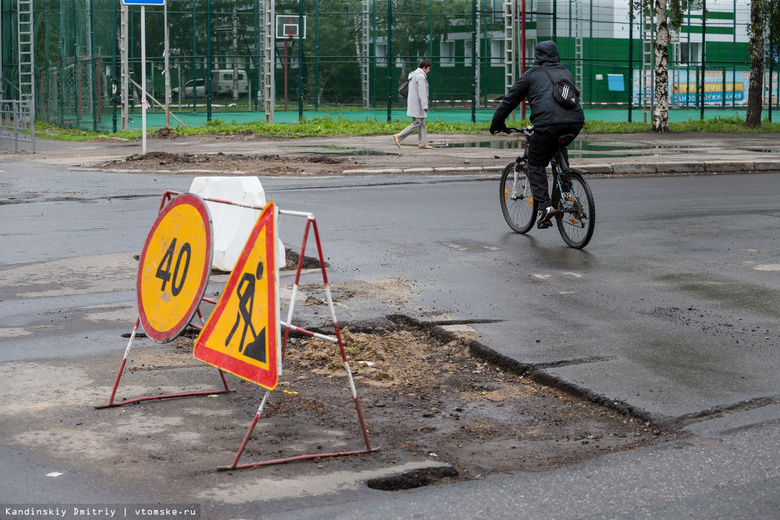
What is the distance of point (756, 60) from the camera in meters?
31.7

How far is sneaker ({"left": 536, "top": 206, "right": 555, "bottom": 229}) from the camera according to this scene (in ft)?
33.2

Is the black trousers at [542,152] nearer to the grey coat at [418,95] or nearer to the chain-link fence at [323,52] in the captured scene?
the grey coat at [418,95]

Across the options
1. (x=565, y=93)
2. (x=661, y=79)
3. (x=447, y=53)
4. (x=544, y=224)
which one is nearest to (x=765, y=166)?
(x=544, y=224)

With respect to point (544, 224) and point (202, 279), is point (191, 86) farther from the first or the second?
point (202, 279)

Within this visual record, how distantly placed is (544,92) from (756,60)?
2453 cm

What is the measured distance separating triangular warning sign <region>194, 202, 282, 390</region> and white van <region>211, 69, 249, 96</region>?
38.2m

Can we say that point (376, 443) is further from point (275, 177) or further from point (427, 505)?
point (275, 177)

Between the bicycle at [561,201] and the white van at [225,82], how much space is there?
106 ft

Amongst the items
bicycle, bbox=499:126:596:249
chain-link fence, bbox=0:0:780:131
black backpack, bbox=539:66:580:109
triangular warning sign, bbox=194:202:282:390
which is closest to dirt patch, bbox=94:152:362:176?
bicycle, bbox=499:126:596:249

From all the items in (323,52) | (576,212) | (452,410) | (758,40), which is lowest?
(452,410)

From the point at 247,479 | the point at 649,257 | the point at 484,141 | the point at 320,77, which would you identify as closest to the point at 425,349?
the point at 247,479

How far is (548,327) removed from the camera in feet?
21.9

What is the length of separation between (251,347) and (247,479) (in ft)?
2.18

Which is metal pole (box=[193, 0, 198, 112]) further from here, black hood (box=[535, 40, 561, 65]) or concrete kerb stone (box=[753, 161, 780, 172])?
black hood (box=[535, 40, 561, 65])
